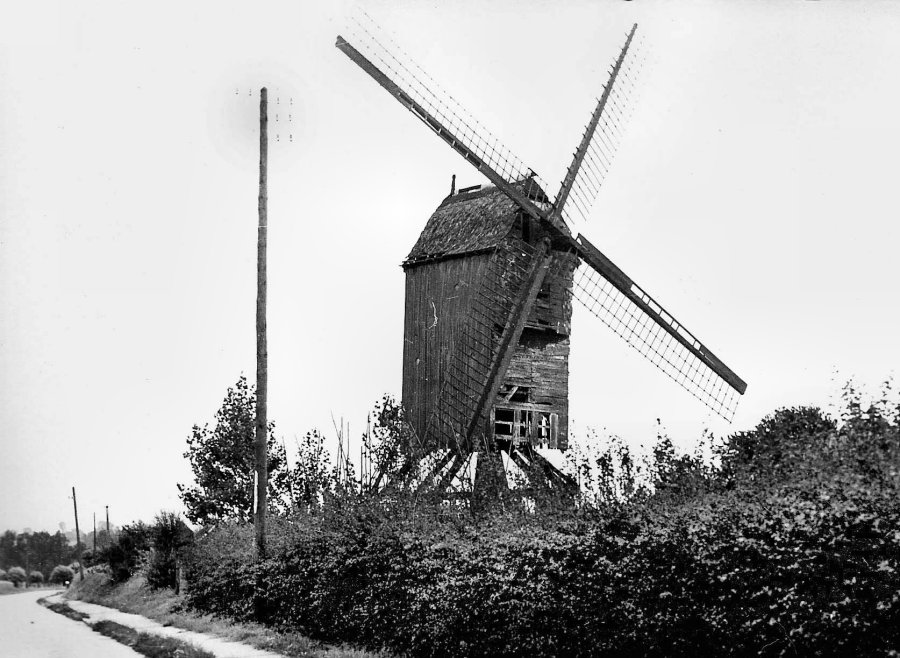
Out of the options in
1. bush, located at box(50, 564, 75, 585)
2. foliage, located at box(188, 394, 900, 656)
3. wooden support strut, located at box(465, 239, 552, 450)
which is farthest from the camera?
bush, located at box(50, 564, 75, 585)

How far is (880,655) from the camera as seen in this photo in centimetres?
791

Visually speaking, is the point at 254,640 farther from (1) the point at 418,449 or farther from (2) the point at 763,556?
(2) the point at 763,556

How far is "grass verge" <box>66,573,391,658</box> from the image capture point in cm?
1643

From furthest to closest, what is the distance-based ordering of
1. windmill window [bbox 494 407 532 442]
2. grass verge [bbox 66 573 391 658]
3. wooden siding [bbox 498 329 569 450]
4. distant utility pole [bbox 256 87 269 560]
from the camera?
wooden siding [bbox 498 329 569 450] < windmill window [bbox 494 407 532 442] < distant utility pole [bbox 256 87 269 560] < grass verge [bbox 66 573 391 658]

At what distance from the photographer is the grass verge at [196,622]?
647 inches

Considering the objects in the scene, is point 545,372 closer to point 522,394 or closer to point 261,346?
point 522,394

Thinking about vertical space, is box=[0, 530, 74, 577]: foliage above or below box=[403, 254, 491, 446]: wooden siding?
below

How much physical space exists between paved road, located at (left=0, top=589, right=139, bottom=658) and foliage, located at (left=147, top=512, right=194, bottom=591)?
345 centimetres

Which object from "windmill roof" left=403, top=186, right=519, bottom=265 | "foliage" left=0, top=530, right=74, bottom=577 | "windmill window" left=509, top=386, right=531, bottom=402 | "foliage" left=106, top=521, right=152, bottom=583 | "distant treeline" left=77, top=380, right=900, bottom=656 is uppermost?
"windmill roof" left=403, top=186, right=519, bottom=265

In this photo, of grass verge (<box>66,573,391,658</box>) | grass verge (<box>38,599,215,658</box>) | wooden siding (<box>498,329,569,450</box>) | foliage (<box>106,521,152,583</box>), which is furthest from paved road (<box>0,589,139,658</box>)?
wooden siding (<box>498,329,569,450</box>)

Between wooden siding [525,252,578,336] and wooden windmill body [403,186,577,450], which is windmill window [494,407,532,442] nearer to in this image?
wooden windmill body [403,186,577,450]

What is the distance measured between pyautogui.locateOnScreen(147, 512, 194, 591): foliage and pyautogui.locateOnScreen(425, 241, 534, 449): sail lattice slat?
44.5 feet

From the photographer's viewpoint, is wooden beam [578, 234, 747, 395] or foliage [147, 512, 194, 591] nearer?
wooden beam [578, 234, 747, 395]

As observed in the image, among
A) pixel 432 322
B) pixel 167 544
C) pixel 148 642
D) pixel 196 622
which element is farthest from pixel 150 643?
pixel 167 544
